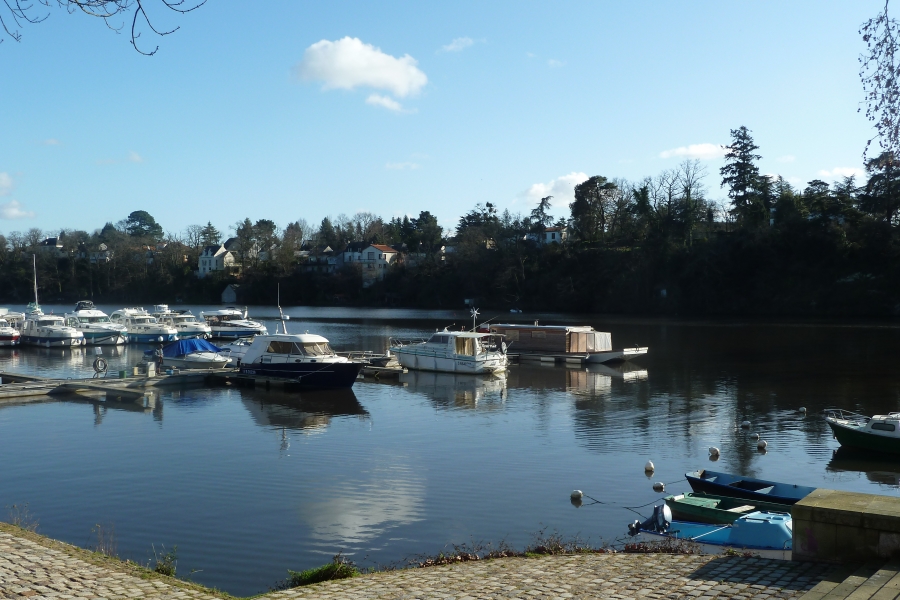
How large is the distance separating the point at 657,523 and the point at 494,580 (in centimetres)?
634

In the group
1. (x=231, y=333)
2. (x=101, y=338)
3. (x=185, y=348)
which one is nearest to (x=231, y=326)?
(x=231, y=333)

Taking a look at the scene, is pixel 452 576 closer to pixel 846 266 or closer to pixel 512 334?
pixel 512 334

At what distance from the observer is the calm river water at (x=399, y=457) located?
16.0m

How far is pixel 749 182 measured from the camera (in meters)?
109

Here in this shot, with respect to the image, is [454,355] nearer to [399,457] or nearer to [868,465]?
[399,457]

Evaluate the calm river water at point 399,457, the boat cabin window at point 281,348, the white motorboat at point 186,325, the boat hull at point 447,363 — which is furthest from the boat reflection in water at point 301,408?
the white motorboat at point 186,325

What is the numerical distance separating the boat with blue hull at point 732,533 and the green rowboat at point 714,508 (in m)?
0.45

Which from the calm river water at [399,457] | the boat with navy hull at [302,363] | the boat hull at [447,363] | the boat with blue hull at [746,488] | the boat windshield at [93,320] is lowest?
the calm river water at [399,457]

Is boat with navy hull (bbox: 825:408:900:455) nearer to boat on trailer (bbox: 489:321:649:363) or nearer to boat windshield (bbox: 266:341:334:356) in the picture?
boat windshield (bbox: 266:341:334:356)

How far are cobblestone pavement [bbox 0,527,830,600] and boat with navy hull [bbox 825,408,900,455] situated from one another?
15077mm

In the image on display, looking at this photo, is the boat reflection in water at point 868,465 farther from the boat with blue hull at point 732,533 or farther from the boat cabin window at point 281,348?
the boat cabin window at point 281,348

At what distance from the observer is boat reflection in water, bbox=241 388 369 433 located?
29836 millimetres

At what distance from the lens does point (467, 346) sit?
1785 inches

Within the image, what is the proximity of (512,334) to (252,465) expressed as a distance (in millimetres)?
34540
